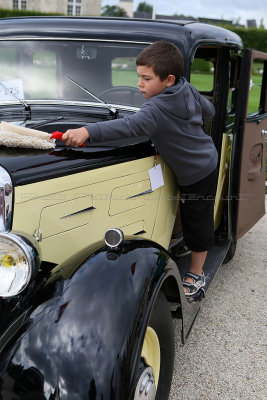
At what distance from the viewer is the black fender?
135 cm

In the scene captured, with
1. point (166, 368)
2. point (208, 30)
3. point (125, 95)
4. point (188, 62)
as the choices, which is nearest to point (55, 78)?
point (125, 95)

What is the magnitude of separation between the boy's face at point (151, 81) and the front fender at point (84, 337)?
101cm

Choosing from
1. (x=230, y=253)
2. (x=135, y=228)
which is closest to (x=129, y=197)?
(x=135, y=228)

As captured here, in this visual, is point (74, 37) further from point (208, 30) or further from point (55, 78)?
point (208, 30)

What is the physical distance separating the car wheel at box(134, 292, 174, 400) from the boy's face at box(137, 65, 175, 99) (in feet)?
3.43

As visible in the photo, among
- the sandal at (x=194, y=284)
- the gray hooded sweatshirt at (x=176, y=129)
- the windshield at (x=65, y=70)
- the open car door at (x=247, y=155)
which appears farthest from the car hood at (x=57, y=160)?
the open car door at (x=247, y=155)

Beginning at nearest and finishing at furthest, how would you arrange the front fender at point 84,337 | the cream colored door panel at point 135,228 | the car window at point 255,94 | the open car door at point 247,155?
1. the front fender at point 84,337
2. the cream colored door panel at point 135,228
3. the open car door at point 247,155
4. the car window at point 255,94

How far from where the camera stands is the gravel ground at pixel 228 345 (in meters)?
2.38

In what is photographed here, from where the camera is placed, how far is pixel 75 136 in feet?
6.20

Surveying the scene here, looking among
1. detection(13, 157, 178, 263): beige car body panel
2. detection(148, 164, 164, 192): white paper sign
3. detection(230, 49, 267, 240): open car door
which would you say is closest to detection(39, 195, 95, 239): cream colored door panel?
detection(13, 157, 178, 263): beige car body panel

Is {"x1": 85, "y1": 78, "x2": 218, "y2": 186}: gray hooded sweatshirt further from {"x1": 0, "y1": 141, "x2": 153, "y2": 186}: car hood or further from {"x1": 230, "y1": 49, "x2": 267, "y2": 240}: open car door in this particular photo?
{"x1": 230, "y1": 49, "x2": 267, "y2": 240}: open car door

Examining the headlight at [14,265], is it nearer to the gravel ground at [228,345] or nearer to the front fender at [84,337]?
the front fender at [84,337]

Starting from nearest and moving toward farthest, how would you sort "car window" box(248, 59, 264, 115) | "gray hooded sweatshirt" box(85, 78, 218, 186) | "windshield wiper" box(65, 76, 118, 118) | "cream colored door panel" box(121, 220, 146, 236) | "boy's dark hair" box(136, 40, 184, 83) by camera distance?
"gray hooded sweatshirt" box(85, 78, 218, 186)
"boy's dark hair" box(136, 40, 184, 83)
"cream colored door panel" box(121, 220, 146, 236)
"windshield wiper" box(65, 76, 118, 118)
"car window" box(248, 59, 264, 115)

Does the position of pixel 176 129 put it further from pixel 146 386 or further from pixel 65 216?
pixel 146 386
